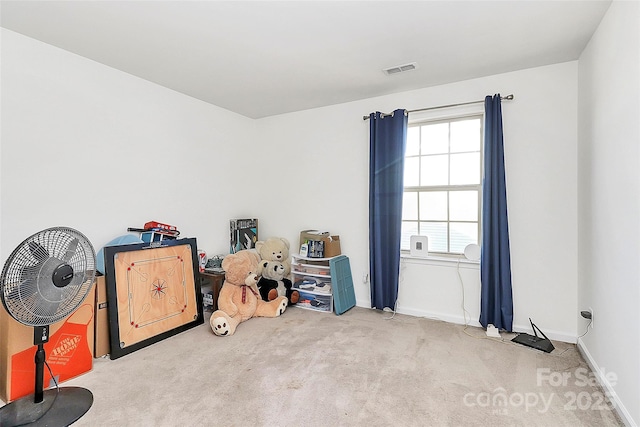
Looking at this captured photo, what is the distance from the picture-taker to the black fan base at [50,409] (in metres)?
1.68

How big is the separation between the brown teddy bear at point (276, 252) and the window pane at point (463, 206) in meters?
1.94

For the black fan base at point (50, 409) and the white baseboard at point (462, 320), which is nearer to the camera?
the black fan base at point (50, 409)

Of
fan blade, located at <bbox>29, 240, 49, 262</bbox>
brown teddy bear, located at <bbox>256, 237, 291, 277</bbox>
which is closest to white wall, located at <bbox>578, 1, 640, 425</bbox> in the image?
brown teddy bear, located at <bbox>256, 237, 291, 277</bbox>

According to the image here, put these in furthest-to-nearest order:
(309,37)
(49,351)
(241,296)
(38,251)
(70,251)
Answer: (241,296) → (309,37) → (49,351) → (70,251) → (38,251)

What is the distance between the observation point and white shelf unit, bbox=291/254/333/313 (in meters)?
3.48

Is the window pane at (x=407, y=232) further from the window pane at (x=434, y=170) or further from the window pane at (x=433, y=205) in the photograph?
the window pane at (x=434, y=170)

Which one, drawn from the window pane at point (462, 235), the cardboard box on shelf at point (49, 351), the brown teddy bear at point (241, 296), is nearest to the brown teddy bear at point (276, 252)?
the brown teddy bear at point (241, 296)

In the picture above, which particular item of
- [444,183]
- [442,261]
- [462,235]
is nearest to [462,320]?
[442,261]

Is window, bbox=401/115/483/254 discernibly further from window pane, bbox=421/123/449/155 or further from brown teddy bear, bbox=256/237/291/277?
brown teddy bear, bbox=256/237/291/277

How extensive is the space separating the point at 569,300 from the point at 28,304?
12.7 feet

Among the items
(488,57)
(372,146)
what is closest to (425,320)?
(372,146)

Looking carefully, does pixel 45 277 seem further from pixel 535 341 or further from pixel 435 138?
pixel 535 341

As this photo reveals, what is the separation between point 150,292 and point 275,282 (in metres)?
1.28

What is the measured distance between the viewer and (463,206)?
3141 millimetres
